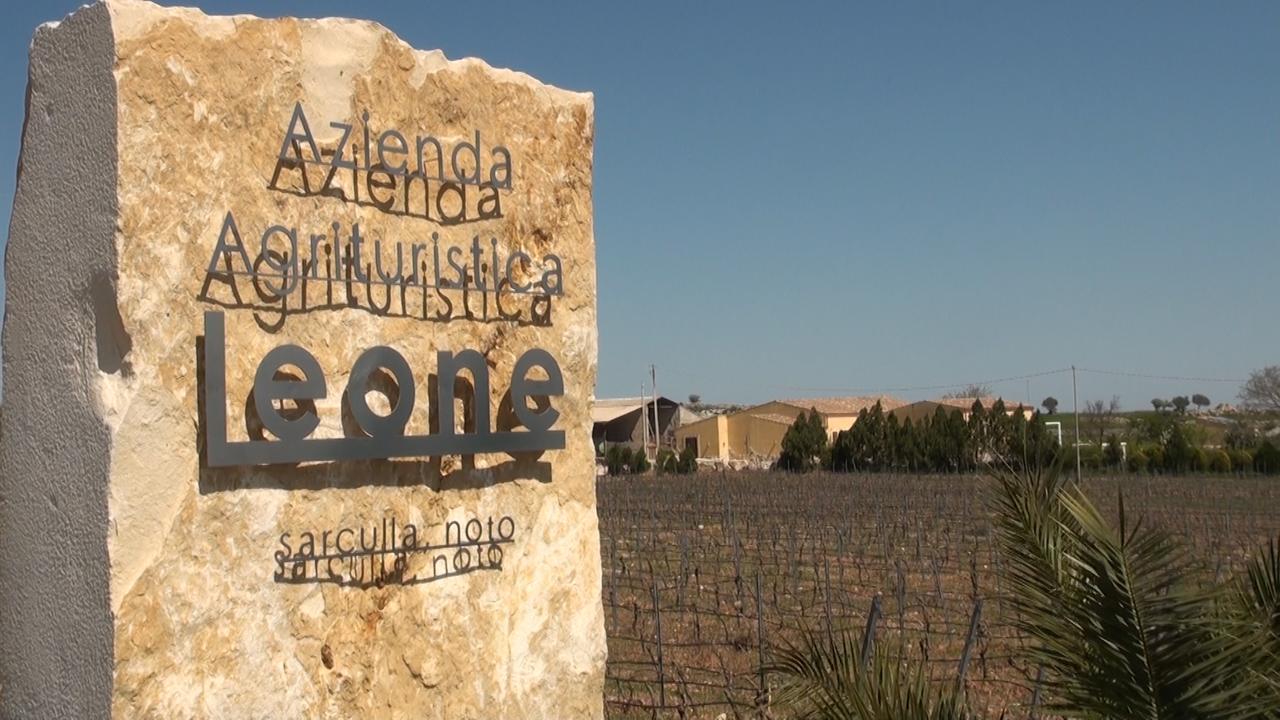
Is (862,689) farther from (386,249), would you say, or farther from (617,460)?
(617,460)

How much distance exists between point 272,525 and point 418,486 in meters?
0.50

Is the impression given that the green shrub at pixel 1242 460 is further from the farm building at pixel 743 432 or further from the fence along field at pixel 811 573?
the farm building at pixel 743 432

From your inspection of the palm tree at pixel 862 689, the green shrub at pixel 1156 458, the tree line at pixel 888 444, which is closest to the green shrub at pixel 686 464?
the tree line at pixel 888 444

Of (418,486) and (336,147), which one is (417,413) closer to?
(418,486)

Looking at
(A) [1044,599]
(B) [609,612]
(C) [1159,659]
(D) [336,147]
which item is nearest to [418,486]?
(D) [336,147]

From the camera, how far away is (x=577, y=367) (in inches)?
173

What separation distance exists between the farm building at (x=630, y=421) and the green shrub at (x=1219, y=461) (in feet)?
63.0

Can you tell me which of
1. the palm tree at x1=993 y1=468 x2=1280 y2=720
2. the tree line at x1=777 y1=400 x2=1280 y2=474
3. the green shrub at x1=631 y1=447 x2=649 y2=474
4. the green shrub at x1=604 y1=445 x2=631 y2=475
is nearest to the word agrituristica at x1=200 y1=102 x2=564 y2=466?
the palm tree at x1=993 y1=468 x2=1280 y2=720

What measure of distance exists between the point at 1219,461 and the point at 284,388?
32007mm

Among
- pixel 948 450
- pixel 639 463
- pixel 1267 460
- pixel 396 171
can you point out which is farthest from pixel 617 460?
pixel 396 171

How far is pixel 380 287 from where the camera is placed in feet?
12.6

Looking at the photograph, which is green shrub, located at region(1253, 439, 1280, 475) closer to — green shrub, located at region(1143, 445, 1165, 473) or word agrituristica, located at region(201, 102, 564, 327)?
green shrub, located at region(1143, 445, 1165, 473)

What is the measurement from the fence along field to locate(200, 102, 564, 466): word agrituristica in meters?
1.22

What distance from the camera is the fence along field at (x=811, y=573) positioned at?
8.26 metres
